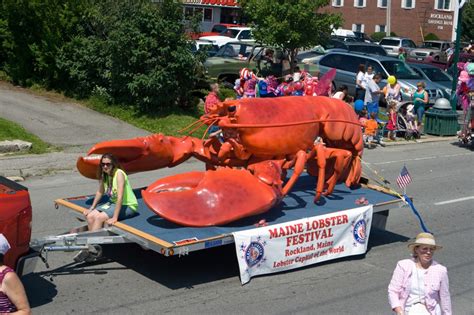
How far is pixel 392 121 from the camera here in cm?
2000

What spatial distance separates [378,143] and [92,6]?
890 centimetres

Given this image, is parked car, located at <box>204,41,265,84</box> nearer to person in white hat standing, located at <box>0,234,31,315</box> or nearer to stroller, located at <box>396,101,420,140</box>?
stroller, located at <box>396,101,420,140</box>

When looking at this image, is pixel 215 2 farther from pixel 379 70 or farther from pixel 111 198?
pixel 111 198

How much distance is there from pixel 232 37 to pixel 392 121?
65.7ft

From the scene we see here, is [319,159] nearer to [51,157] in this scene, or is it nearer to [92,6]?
[51,157]

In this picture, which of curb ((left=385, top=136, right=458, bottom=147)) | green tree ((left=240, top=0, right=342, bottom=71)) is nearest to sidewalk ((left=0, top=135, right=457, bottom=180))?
curb ((left=385, top=136, right=458, bottom=147))

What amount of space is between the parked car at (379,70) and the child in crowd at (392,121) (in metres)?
3.35

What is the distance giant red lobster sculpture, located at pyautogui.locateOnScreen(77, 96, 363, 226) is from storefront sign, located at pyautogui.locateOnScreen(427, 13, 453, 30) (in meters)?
51.6

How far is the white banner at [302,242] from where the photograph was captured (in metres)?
8.60

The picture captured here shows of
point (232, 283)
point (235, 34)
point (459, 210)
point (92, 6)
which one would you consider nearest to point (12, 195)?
point (232, 283)

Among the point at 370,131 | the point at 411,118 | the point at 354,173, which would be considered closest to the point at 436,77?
the point at 411,118

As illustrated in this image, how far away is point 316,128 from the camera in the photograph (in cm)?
1011

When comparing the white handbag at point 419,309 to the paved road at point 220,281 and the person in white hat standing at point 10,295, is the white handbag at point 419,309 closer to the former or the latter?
the paved road at point 220,281

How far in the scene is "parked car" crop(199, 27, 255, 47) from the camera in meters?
34.8
